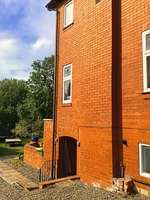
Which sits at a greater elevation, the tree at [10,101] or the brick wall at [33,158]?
the tree at [10,101]

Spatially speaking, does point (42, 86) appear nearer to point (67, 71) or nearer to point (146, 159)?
point (67, 71)

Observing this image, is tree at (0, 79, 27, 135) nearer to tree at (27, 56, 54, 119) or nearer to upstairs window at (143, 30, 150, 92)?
tree at (27, 56, 54, 119)

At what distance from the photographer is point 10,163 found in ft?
64.9

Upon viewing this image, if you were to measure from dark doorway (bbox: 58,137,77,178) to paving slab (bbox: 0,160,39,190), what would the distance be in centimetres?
174

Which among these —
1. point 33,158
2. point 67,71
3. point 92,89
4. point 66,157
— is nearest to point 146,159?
point 92,89

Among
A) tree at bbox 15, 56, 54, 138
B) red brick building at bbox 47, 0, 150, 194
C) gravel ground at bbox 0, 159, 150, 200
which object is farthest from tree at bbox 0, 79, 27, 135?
gravel ground at bbox 0, 159, 150, 200

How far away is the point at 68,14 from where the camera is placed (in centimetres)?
1426

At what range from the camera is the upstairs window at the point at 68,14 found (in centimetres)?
1395

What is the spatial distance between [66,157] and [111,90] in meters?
5.84

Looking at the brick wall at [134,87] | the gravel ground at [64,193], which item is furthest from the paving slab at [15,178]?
the brick wall at [134,87]

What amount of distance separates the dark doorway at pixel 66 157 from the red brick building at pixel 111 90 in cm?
167

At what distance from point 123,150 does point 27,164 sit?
34.6ft

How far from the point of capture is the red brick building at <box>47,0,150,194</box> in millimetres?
9102

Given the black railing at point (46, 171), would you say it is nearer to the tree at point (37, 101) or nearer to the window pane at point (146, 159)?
the window pane at point (146, 159)
